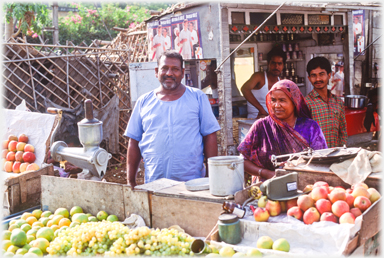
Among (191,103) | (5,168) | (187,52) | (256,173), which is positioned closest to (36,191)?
(5,168)

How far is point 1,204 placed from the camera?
2.71 m

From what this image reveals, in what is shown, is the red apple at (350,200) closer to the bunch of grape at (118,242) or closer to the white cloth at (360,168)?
the white cloth at (360,168)

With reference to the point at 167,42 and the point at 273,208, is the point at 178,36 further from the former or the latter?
the point at 273,208

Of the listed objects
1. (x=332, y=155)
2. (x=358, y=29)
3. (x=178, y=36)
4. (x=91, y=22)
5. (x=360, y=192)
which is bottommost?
(x=360, y=192)

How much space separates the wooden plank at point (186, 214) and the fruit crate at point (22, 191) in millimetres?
1301

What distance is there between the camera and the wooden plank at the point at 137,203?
2.08 m

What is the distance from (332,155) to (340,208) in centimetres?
40

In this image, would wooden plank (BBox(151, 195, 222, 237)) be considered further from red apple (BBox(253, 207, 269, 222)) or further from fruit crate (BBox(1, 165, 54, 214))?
fruit crate (BBox(1, 165, 54, 214))

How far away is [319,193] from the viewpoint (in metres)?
1.73

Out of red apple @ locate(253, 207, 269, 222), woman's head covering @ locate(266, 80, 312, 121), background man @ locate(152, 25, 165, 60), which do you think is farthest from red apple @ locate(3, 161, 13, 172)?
background man @ locate(152, 25, 165, 60)

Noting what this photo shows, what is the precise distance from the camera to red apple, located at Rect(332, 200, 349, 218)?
1.61 meters

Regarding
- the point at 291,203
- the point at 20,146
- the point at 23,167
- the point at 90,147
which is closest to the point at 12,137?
the point at 20,146

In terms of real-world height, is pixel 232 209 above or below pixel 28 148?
below

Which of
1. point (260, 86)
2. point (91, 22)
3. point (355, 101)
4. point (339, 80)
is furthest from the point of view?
point (91, 22)
